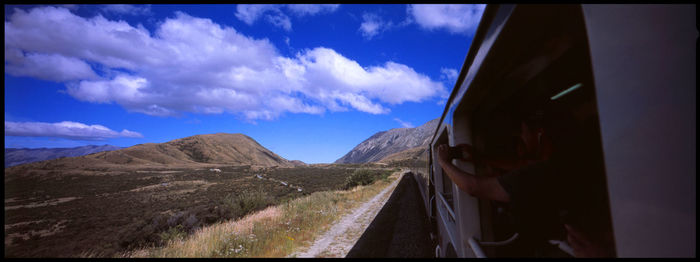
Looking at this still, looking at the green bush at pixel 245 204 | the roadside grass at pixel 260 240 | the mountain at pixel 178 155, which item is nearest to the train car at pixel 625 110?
the roadside grass at pixel 260 240

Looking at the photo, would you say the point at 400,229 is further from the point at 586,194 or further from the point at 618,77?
the point at 618,77

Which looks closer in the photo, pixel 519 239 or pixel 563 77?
pixel 563 77

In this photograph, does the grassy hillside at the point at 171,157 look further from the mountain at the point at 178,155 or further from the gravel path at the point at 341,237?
the gravel path at the point at 341,237

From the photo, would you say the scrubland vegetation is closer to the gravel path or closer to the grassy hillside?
the gravel path

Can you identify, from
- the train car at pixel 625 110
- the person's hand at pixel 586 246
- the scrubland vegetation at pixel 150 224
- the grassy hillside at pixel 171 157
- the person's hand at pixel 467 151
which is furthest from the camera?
the grassy hillside at pixel 171 157

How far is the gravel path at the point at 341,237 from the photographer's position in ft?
21.9

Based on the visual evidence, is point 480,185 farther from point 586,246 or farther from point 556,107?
point 556,107

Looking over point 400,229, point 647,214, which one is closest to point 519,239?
point 647,214

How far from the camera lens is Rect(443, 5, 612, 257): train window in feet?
3.58

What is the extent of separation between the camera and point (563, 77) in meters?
1.55

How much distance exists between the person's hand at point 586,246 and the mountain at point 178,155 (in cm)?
9253

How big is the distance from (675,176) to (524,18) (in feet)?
2.46
